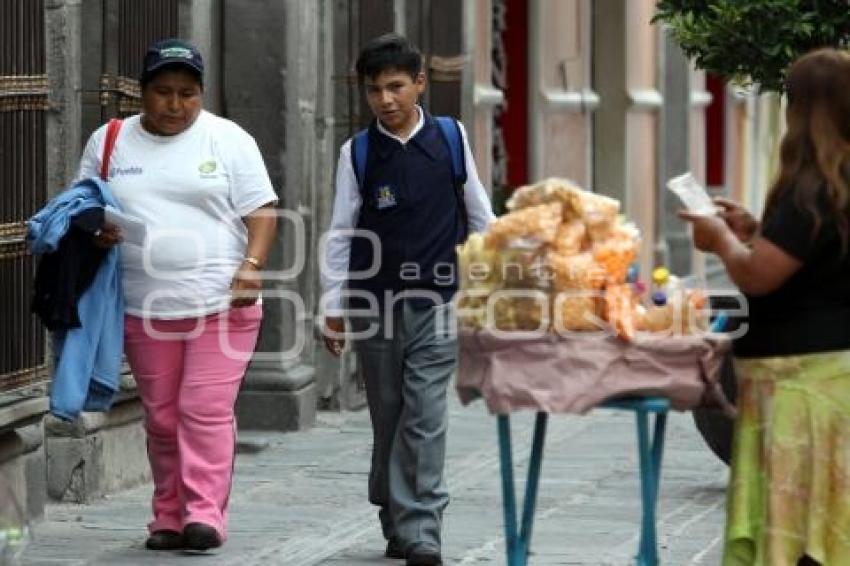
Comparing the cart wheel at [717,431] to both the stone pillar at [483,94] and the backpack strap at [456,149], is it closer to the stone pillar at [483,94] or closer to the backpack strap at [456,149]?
the backpack strap at [456,149]

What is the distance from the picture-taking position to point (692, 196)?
796cm

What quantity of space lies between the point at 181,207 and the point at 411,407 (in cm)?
110

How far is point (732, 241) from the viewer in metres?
7.85

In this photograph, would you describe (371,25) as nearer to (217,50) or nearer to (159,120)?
(217,50)

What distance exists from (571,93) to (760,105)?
1128 centimetres

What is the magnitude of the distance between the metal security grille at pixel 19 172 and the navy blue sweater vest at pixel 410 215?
4.54ft

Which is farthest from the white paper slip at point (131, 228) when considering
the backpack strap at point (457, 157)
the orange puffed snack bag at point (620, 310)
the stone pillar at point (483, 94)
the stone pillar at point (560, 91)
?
the stone pillar at point (560, 91)

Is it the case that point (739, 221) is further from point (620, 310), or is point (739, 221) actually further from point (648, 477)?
point (648, 477)

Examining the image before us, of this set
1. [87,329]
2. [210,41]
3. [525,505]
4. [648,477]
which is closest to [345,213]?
[87,329]

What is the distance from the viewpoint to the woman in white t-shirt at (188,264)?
10.8 m

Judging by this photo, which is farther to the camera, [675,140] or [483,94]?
[675,140]

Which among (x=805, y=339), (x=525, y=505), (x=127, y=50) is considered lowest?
(x=525, y=505)

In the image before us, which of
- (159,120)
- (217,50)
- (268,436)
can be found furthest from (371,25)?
(159,120)

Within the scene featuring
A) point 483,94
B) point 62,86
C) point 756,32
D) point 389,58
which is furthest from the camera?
point 483,94
